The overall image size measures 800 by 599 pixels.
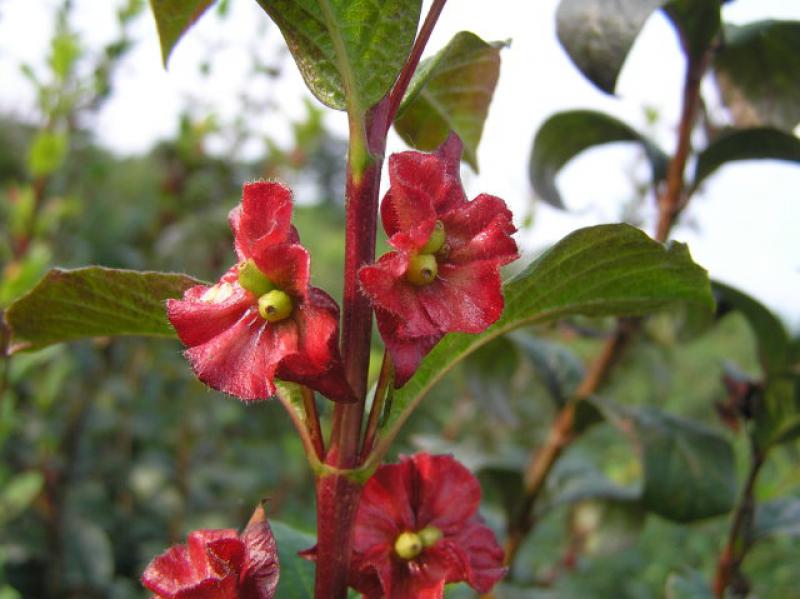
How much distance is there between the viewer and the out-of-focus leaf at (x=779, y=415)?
1131 mm

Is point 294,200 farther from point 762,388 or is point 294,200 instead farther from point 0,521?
point 0,521

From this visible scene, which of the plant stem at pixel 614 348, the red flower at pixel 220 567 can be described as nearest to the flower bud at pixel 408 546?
the red flower at pixel 220 567

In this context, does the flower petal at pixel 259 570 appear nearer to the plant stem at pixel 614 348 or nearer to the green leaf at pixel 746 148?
the plant stem at pixel 614 348

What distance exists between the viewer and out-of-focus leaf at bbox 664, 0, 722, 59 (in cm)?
100

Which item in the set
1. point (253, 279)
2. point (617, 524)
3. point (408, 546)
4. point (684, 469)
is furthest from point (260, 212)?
point (617, 524)

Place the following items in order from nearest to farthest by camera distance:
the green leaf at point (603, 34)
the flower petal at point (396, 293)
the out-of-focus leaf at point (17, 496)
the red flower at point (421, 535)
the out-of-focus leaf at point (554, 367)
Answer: the flower petal at point (396, 293) → the red flower at point (421, 535) → the green leaf at point (603, 34) → the out-of-focus leaf at point (554, 367) → the out-of-focus leaf at point (17, 496)

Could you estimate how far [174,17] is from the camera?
Result: 1.68 ft

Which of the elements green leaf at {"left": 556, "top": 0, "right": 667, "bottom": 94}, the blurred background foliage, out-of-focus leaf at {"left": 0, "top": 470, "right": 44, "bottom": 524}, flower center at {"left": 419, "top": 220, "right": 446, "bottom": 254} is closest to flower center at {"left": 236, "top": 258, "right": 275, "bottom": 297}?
flower center at {"left": 419, "top": 220, "right": 446, "bottom": 254}

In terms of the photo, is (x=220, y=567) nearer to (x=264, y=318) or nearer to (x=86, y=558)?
(x=264, y=318)

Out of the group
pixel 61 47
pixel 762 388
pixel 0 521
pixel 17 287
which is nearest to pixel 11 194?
pixel 61 47

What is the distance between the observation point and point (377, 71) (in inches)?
21.1

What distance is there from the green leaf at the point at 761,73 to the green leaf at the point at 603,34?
35 cm

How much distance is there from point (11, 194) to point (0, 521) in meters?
1.00

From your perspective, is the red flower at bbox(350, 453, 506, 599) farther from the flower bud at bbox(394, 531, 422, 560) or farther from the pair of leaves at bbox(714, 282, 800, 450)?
the pair of leaves at bbox(714, 282, 800, 450)
